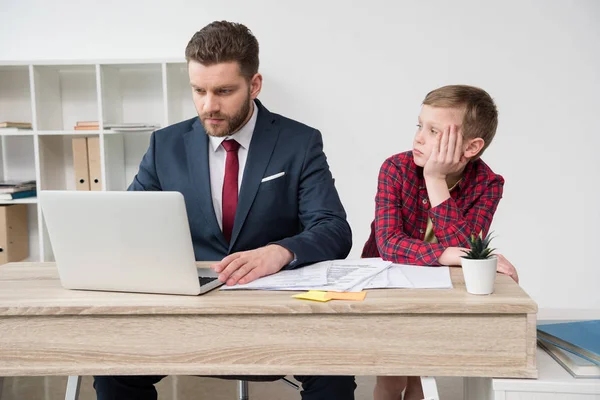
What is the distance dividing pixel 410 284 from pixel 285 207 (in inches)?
29.3

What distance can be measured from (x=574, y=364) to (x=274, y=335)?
59cm

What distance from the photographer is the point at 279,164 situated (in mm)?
1984

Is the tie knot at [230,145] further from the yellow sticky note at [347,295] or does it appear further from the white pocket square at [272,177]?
the yellow sticky note at [347,295]

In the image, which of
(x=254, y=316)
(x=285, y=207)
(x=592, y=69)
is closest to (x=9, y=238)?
(x=285, y=207)

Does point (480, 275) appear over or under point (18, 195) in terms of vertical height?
under

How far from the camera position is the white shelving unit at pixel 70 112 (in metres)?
3.65

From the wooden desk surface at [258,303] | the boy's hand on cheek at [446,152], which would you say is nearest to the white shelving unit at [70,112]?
the boy's hand on cheek at [446,152]

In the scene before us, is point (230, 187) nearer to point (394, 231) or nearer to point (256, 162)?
point (256, 162)

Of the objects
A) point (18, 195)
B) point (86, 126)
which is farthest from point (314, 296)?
point (18, 195)

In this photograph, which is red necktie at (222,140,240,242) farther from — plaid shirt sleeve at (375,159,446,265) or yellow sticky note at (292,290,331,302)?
yellow sticky note at (292,290,331,302)

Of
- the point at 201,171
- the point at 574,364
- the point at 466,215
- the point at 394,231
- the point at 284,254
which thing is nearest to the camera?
the point at 574,364

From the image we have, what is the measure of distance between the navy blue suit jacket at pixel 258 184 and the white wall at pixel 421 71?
1.78 metres

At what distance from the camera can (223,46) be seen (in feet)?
5.99

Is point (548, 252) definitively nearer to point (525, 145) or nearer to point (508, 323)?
point (525, 145)
